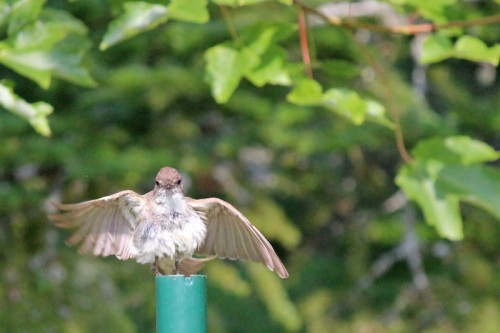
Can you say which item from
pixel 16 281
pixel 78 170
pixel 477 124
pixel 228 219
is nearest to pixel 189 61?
pixel 78 170

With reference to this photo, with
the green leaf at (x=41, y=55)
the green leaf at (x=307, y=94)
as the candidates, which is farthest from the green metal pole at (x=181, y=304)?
the green leaf at (x=41, y=55)

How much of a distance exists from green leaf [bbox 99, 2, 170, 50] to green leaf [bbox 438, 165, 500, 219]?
837 mm

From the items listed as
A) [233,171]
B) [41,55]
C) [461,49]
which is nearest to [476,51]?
[461,49]

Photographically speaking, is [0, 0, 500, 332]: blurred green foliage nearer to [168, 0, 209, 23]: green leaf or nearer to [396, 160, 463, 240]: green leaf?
[396, 160, 463, 240]: green leaf

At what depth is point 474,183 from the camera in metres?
2.74

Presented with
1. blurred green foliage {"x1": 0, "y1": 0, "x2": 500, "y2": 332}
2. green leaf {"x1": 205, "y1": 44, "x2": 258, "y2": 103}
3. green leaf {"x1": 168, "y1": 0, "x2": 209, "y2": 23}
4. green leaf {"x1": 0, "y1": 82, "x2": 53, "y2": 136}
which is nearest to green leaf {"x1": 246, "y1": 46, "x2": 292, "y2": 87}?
green leaf {"x1": 205, "y1": 44, "x2": 258, "y2": 103}

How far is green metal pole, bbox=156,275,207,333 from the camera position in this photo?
219 centimetres

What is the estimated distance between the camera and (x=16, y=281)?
15.1 feet

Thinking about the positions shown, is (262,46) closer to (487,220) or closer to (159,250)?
(159,250)

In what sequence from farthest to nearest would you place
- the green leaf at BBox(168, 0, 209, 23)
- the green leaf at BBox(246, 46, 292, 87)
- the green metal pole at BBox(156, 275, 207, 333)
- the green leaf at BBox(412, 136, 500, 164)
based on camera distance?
the green leaf at BBox(412, 136, 500, 164) < the green leaf at BBox(246, 46, 292, 87) < the green leaf at BBox(168, 0, 209, 23) < the green metal pole at BBox(156, 275, 207, 333)

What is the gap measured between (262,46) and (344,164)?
4158 mm

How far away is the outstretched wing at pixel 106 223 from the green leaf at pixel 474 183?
30.9 inches

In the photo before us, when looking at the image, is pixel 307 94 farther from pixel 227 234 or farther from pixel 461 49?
pixel 227 234

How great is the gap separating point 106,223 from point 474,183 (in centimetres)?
97
